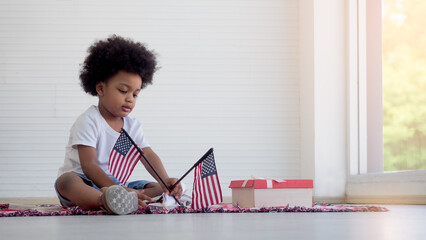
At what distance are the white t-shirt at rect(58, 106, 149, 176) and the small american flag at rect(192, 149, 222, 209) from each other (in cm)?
50

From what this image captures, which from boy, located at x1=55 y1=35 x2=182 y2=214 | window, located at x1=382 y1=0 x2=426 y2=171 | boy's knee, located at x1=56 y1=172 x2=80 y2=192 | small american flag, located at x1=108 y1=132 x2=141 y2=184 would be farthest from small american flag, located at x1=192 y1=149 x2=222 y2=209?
window, located at x1=382 y1=0 x2=426 y2=171

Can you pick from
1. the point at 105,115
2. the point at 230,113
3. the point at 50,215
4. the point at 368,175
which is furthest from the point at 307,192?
the point at 230,113

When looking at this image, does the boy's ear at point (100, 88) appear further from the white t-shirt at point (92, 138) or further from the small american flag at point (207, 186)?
the small american flag at point (207, 186)

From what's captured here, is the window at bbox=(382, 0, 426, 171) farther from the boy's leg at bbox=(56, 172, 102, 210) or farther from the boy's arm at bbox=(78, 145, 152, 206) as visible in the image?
the boy's leg at bbox=(56, 172, 102, 210)

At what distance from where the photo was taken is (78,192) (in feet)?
8.18

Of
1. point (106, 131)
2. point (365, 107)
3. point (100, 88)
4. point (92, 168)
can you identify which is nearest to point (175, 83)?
point (365, 107)

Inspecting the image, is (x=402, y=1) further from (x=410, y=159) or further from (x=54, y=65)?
(x=54, y=65)

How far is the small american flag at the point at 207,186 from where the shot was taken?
252cm

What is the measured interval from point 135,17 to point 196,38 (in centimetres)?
51

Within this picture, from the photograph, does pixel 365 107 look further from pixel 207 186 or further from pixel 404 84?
pixel 207 186

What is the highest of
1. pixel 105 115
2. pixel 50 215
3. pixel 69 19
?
pixel 69 19

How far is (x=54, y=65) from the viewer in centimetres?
500

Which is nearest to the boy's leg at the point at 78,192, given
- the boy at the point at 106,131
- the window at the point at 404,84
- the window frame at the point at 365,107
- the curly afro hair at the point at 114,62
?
the boy at the point at 106,131

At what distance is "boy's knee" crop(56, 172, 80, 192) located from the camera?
2561 mm
